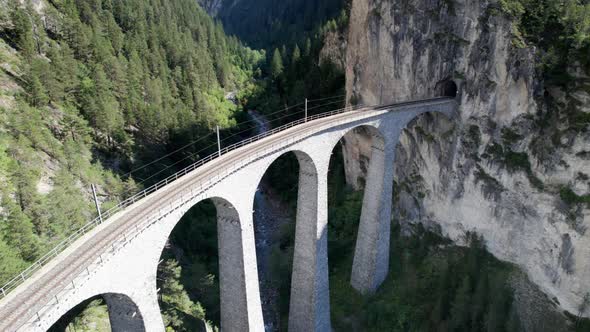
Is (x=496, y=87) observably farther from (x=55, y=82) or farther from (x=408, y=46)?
(x=55, y=82)

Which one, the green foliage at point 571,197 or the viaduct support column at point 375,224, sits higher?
the green foliage at point 571,197

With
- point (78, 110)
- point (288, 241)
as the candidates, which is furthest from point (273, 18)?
point (288, 241)

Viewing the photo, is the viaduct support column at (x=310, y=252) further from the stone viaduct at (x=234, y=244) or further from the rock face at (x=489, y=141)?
the rock face at (x=489, y=141)

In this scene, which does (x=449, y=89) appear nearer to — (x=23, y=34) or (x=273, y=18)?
(x=23, y=34)

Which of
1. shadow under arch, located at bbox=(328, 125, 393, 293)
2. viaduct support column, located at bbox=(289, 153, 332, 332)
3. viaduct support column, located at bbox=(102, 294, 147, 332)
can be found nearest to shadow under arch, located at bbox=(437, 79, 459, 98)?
shadow under arch, located at bbox=(328, 125, 393, 293)

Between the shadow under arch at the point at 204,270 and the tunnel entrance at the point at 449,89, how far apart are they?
73.8 feet

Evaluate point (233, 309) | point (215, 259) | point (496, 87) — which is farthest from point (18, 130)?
point (496, 87)

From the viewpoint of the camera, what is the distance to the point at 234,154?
24.3 metres

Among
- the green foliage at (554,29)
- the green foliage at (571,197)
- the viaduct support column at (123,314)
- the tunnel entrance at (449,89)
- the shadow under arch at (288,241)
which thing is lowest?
Result: the shadow under arch at (288,241)

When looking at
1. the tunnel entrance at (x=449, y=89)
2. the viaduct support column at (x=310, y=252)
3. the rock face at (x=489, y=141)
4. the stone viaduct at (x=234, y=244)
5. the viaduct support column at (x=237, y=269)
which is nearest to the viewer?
the stone viaduct at (x=234, y=244)

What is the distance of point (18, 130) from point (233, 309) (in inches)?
1167

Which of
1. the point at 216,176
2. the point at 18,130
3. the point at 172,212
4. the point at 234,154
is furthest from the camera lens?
the point at 18,130

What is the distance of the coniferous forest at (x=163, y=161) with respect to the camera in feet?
95.1

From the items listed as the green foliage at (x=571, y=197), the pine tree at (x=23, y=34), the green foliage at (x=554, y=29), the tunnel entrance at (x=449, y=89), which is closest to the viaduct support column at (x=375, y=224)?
the tunnel entrance at (x=449, y=89)
